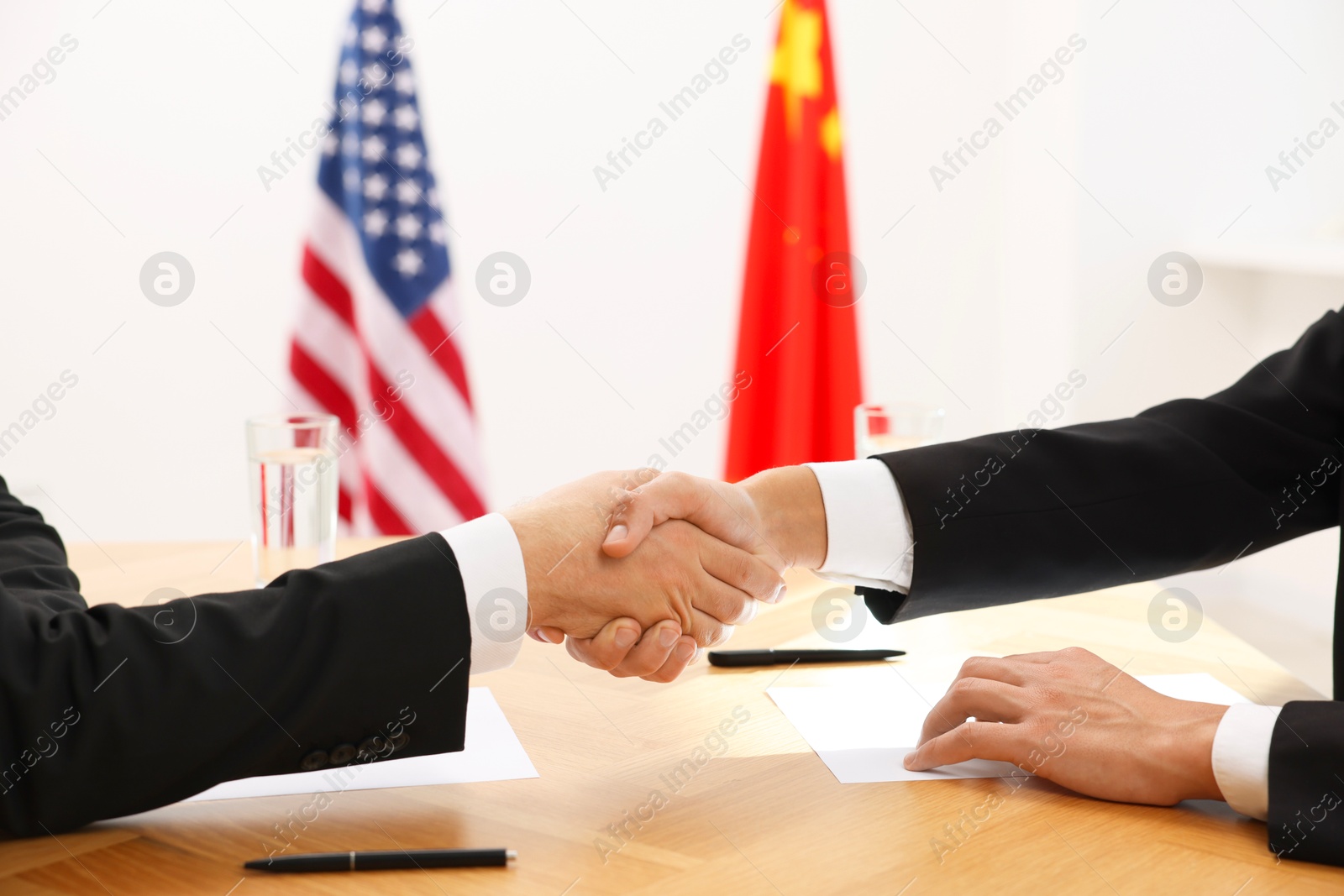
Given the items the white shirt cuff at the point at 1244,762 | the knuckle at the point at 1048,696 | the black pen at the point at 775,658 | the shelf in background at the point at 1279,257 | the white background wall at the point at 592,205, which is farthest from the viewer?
the white background wall at the point at 592,205

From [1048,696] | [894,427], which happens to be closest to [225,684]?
[1048,696]

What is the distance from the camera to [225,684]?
888 mm

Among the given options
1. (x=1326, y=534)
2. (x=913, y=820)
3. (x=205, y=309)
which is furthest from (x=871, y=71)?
(x=913, y=820)

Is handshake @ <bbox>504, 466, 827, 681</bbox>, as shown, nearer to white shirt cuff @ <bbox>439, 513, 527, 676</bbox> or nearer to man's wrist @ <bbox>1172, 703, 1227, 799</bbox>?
white shirt cuff @ <bbox>439, 513, 527, 676</bbox>

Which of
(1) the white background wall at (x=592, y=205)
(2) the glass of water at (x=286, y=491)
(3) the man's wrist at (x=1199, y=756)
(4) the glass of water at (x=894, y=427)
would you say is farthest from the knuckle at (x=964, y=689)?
(1) the white background wall at (x=592, y=205)

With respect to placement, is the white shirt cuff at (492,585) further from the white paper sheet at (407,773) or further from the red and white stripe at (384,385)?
the red and white stripe at (384,385)

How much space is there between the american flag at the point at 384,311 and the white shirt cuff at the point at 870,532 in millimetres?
1675

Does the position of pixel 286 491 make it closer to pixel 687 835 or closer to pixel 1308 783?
pixel 687 835

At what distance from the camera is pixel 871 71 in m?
3.74

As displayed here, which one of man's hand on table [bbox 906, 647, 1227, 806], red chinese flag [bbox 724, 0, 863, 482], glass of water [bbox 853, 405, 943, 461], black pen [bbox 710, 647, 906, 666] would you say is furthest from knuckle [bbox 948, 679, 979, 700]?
red chinese flag [bbox 724, 0, 863, 482]

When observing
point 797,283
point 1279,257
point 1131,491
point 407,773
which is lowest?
point 407,773

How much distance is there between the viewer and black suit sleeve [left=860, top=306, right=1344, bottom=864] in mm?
1333

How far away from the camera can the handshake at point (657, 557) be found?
3.90 ft

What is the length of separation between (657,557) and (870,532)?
241 millimetres
